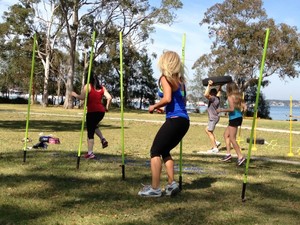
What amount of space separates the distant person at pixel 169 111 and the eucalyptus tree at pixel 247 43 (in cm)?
4751

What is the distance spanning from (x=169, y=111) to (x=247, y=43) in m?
48.8

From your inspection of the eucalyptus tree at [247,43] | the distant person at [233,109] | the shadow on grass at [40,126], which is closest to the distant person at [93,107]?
the distant person at [233,109]

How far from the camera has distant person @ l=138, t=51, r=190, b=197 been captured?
5.66 meters

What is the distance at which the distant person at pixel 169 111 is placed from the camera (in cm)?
566

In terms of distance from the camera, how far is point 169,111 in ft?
19.1

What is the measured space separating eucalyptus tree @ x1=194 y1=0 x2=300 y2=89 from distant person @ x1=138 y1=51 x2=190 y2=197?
47.5m

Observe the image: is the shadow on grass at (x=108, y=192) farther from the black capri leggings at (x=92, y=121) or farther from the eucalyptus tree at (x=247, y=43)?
the eucalyptus tree at (x=247, y=43)

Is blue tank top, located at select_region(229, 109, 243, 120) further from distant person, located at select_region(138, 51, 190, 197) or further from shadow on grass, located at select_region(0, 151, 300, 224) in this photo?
distant person, located at select_region(138, 51, 190, 197)

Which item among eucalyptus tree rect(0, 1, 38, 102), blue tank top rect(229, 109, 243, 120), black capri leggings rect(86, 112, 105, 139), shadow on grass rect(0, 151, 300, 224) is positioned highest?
eucalyptus tree rect(0, 1, 38, 102)

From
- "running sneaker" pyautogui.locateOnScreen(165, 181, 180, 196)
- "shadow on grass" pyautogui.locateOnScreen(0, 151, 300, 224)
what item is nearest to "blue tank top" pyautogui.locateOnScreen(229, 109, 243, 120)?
"shadow on grass" pyautogui.locateOnScreen(0, 151, 300, 224)

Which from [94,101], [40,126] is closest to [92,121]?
[94,101]

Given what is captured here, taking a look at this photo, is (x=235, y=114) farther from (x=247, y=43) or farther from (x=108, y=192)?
(x=247, y=43)

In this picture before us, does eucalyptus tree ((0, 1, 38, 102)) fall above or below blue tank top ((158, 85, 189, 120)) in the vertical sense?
above

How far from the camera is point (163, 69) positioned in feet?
18.6
